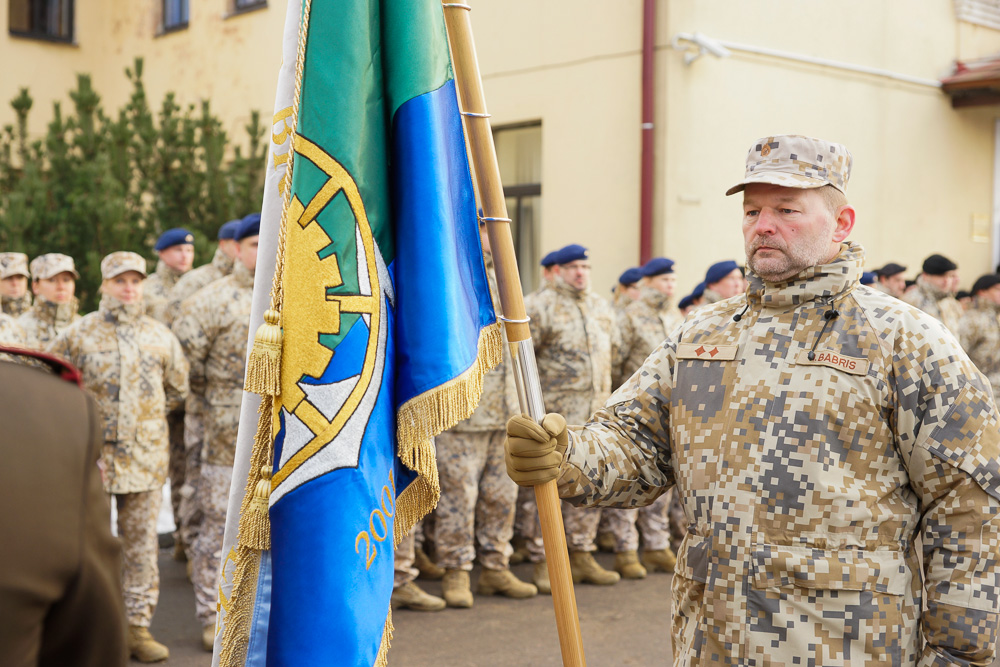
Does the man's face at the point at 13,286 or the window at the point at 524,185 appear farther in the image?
the window at the point at 524,185

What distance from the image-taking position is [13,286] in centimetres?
812

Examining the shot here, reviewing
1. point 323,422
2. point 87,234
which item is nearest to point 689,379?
point 323,422

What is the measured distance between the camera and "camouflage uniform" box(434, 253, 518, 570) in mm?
6664

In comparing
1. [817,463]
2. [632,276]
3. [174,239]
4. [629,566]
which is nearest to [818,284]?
[817,463]

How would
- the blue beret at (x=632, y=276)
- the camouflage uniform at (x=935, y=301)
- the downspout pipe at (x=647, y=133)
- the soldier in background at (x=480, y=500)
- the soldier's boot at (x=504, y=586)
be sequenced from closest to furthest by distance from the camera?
1. the soldier in background at (x=480, y=500)
2. the soldier's boot at (x=504, y=586)
3. the blue beret at (x=632, y=276)
4. the downspout pipe at (x=647, y=133)
5. the camouflage uniform at (x=935, y=301)

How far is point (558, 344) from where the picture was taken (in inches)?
285

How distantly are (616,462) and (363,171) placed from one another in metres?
1.03

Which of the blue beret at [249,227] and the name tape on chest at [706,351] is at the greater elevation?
the blue beret at [249,227]

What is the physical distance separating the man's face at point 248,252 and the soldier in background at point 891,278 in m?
7.36

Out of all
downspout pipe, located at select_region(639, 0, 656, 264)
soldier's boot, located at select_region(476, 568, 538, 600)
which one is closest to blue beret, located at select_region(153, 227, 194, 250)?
soldier's boot, located at select_region(476, 568, 538, 600)

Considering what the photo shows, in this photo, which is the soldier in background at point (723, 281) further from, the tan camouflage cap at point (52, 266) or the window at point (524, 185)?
the tan camouflage cap at point (52, 266)

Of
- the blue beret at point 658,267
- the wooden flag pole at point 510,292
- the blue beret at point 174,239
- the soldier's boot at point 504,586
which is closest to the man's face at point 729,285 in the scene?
the blue beret at point 658,267

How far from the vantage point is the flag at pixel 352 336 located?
2.61 metres

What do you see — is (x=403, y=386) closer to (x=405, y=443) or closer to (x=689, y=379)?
(x=405, y=443)
